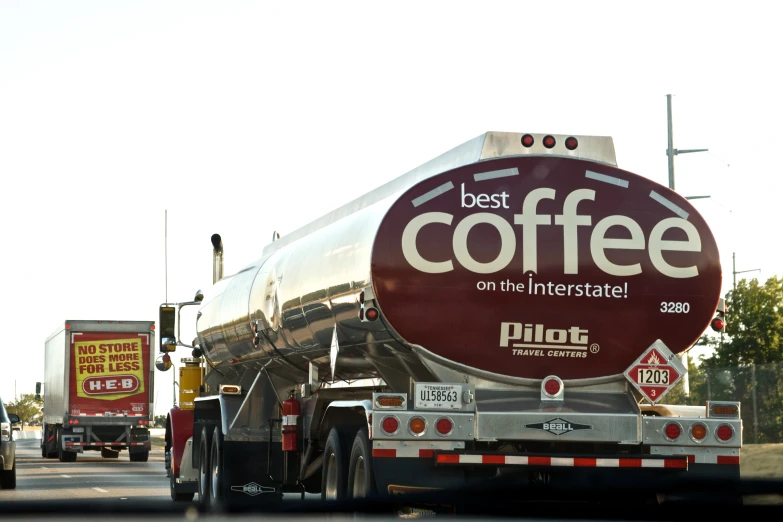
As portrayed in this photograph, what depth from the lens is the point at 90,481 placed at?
24969 mm

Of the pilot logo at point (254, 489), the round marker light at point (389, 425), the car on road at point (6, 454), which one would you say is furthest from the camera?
the car on road at point (6, 454)

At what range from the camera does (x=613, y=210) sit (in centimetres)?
1048

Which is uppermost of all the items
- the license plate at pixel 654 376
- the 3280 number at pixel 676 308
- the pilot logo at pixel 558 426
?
the 3280 number at pixel 676 308

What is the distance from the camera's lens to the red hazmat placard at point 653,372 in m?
10.6

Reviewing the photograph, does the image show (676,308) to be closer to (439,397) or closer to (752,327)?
(439,397)

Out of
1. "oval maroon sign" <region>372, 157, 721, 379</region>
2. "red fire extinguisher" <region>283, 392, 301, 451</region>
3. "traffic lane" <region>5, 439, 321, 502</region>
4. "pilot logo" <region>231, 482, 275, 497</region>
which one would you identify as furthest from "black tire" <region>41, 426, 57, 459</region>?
"oval maroon sign" <region>372, 157, 721, 379</region>

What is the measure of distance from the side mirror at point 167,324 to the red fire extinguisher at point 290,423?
6442 mm

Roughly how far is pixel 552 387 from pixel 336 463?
2011 millimetres

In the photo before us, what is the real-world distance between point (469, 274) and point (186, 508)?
6371mm

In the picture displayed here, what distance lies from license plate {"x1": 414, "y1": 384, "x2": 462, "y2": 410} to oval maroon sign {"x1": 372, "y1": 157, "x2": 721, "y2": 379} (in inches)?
10.9

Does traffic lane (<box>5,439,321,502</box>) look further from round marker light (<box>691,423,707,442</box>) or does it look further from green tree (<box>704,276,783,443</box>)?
green tree (<box>704,276,783,443</box>)

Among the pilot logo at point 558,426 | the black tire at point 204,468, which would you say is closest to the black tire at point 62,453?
the black tire at point 204,468

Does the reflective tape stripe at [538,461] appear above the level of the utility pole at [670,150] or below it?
below

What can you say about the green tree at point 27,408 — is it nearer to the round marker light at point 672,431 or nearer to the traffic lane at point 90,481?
the traffic lane at point 90,481
